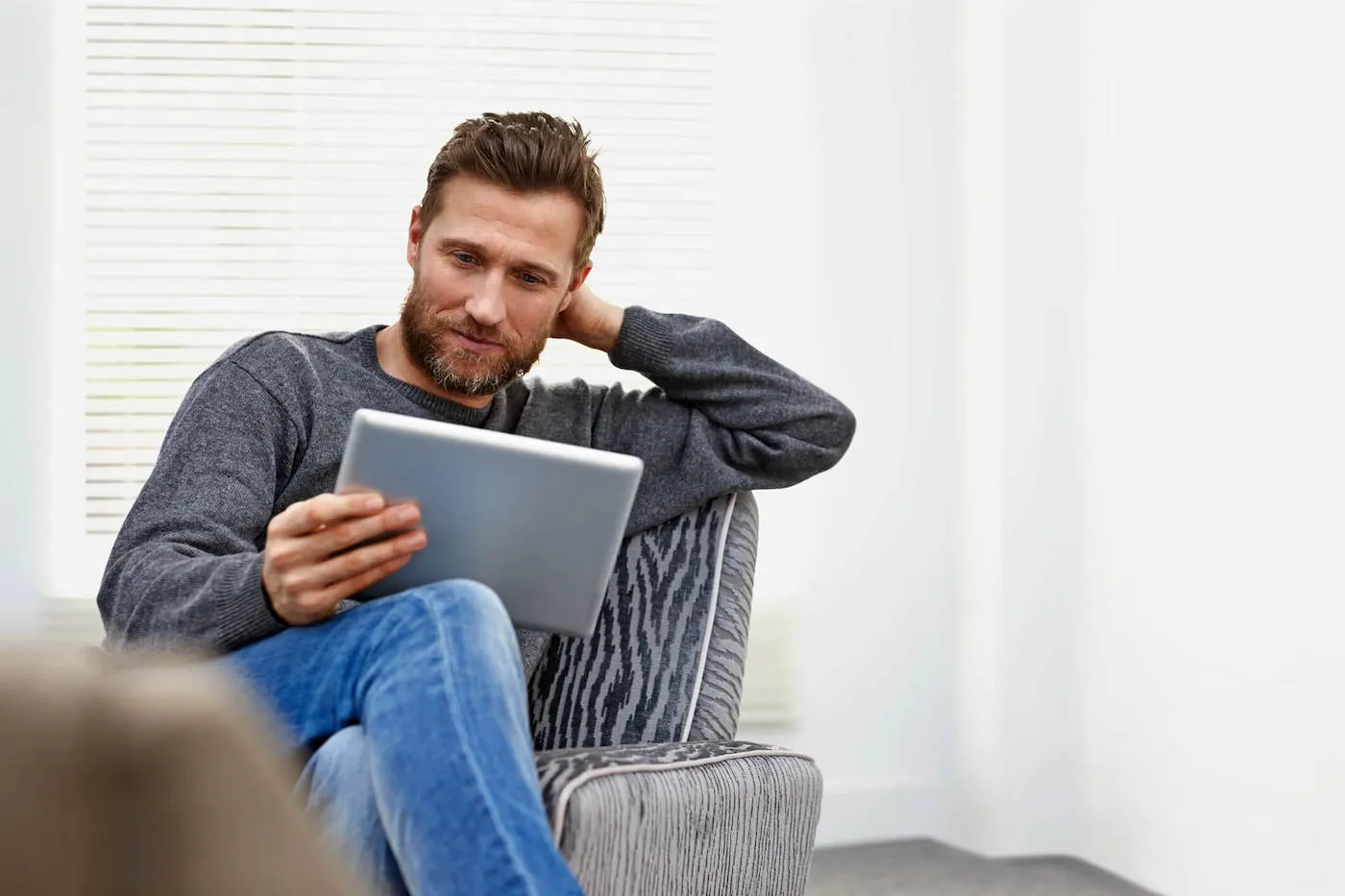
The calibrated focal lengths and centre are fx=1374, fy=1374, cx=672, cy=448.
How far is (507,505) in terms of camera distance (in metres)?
1.44

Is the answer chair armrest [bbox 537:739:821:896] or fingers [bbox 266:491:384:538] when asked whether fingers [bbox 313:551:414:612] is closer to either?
fingers [bbox 266:491:384:538]

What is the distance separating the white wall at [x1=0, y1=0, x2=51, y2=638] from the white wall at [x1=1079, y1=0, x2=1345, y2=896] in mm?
2368

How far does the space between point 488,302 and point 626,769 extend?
30.6 inches

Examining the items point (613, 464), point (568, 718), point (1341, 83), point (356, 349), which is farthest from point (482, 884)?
point (1341, 83)

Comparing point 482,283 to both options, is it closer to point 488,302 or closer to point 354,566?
point 488,302

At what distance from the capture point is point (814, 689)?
3322mm

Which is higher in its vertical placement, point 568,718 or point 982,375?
point 982,375

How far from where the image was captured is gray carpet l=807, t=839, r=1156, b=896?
2.86 meters

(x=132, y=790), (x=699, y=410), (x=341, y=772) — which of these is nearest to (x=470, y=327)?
(x=699, y=410)

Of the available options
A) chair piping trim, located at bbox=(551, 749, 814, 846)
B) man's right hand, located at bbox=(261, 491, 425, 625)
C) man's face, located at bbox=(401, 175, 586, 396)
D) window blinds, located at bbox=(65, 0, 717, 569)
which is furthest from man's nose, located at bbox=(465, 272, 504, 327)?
window blinds, located at bbox=(65, 0, 717, 569)

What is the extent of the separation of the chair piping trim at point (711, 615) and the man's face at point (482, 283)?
0.37 m

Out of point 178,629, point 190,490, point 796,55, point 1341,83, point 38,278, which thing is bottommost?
point 178,629

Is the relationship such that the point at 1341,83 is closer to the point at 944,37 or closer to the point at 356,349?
the point at 944,37

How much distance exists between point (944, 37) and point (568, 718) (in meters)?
2.26
